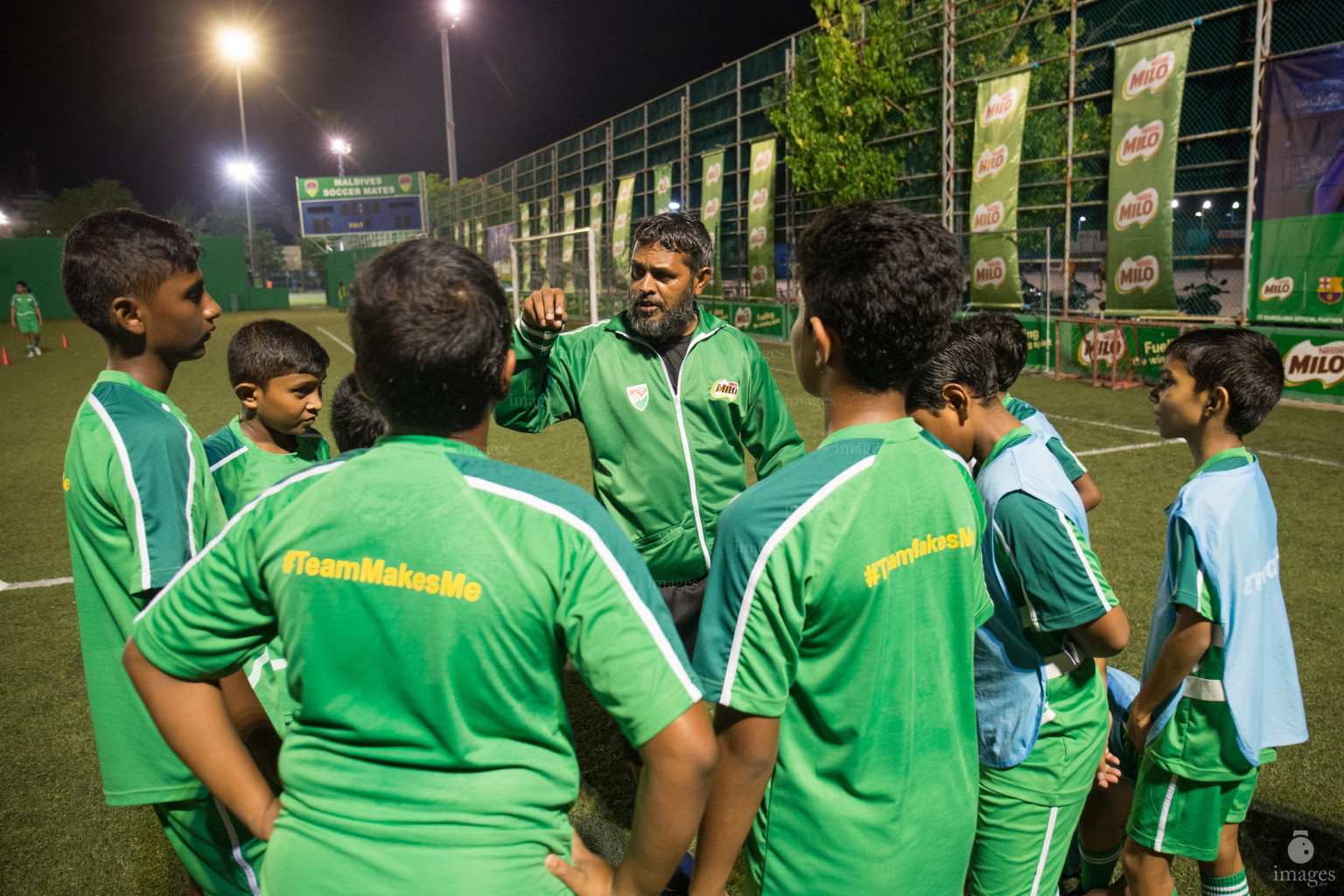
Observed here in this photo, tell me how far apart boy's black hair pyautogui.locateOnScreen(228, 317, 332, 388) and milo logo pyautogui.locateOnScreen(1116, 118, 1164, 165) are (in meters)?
13.9

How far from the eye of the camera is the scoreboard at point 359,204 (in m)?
A: 48.1

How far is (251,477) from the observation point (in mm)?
2697

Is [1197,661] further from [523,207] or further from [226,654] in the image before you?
[523,207]

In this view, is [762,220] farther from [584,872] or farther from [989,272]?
[584,872]

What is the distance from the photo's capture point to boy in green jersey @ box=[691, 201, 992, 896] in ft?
4.46

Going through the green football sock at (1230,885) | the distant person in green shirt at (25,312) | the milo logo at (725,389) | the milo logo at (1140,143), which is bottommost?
the green football sock at (1230,885)

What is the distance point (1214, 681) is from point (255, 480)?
2817 millimetres

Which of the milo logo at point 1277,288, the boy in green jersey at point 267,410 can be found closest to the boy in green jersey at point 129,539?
the boy in green jersey at point 267,410

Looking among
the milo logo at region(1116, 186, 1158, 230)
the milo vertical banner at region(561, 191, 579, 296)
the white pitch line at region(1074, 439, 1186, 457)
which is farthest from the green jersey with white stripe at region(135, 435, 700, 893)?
the milo vertical banner at region(561, 191, 579, 296)

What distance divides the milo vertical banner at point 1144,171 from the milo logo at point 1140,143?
1 cm

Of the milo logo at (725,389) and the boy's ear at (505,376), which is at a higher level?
the boy's ear at (505,376)

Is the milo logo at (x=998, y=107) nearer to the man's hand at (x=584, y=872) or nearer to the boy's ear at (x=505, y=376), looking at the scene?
the boy's ear at (x=505, y=376)

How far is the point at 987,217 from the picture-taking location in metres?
15.8

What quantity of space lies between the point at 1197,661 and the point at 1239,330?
97cm
